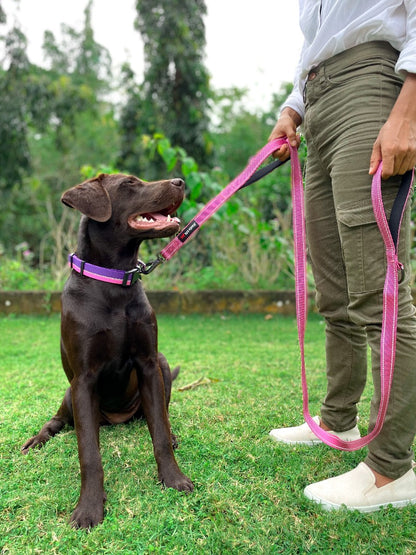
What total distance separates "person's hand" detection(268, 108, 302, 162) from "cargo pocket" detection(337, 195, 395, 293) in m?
0.56

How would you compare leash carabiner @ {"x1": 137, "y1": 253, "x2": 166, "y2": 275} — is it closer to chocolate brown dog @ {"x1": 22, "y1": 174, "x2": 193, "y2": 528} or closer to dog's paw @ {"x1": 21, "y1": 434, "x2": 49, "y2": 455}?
chocolate brown dog @ {"x1": 22, "y1": 174, "x2": 193, "y2": 528}

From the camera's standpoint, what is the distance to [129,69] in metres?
12.8

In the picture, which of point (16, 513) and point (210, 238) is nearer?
point (16, 513)

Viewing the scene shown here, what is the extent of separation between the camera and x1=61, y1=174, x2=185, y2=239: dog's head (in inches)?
84.3

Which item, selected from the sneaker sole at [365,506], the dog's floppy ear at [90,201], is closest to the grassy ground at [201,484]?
the sneaker sole at [365,506]

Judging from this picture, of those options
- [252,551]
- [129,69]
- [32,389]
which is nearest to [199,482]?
[252,551]

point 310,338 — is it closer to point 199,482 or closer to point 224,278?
point 224,278

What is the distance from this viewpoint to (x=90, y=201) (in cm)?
214

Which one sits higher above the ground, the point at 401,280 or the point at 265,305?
the point at 401,280

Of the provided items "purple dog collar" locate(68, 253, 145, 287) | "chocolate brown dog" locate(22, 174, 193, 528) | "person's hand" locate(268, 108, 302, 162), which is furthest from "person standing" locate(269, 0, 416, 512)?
"purple dog collar" locate(68, 253, 145, 287)

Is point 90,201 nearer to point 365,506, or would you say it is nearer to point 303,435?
point 303,435

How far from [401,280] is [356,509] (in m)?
0.84

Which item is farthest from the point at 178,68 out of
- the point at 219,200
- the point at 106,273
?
the point at 106,273

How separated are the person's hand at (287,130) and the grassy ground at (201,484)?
1.38m
